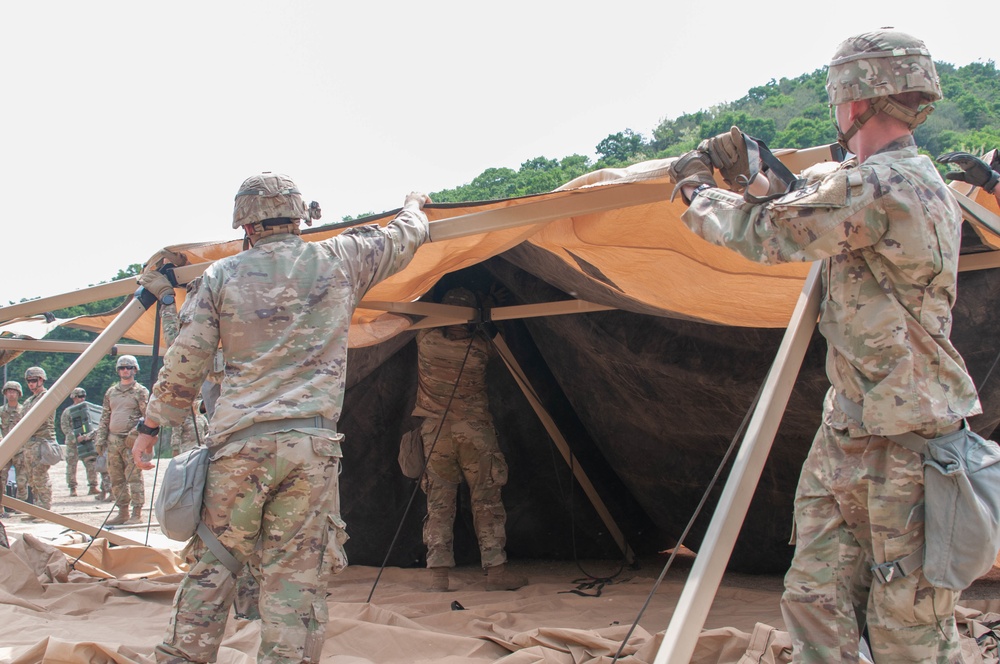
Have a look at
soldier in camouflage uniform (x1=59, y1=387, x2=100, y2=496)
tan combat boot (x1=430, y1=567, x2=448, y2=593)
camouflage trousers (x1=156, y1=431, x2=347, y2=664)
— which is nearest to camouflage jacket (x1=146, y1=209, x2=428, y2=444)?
camouflage trousers (x1=156, y1=431, x2=347, y2=664)

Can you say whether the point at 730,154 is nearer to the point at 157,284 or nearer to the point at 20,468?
the point at 157,284

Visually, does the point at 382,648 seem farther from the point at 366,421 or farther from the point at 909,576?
the point at 909,576

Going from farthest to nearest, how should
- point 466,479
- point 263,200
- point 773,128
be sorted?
1. point 773,128
2. point 466,479
3. point 263,200

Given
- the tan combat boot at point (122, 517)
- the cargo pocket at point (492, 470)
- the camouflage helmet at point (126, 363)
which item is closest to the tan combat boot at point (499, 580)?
the cargo pocket at point (492, 470)

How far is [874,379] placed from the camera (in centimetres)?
216

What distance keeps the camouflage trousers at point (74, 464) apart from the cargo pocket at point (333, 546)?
11668mm

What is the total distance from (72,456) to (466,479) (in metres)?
10.4

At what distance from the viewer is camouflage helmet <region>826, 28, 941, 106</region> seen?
2.17m

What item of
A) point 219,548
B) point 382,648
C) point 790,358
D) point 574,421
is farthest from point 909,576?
point 574,421

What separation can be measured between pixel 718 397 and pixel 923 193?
2732 millimetres

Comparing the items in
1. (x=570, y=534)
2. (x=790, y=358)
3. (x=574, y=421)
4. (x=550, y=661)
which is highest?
(x=790, y=358)

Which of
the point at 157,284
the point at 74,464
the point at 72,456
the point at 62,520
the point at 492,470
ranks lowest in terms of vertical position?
the point at 74,464

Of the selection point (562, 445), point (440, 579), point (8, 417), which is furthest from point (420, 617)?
point (8, 417)

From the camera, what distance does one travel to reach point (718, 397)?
4762 mm
